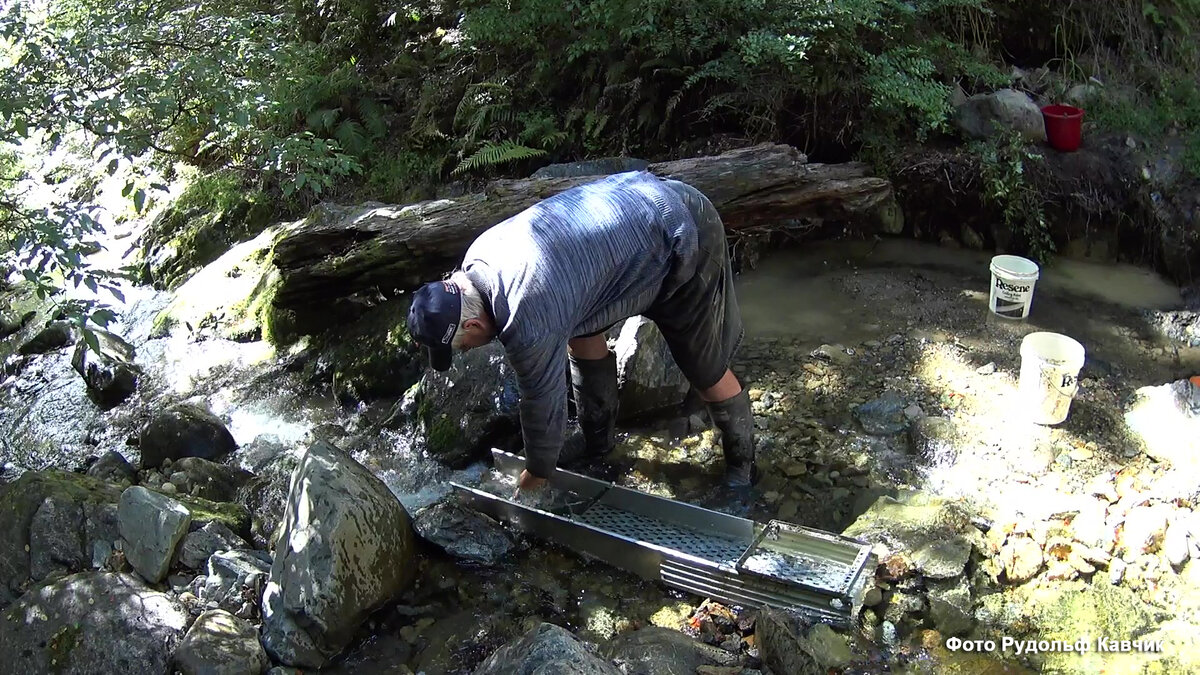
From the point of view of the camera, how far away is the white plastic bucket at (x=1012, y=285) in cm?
589

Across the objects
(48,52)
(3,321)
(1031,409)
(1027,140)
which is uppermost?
(48,52)

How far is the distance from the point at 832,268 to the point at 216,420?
4464 mm

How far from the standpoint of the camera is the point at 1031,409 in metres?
4.95

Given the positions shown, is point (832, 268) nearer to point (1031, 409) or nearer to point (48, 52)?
point (1031, 409)

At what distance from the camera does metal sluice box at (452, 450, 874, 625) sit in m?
3.81

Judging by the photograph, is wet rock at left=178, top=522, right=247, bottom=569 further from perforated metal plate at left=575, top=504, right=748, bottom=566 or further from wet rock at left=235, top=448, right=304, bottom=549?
perforated metal plate at left=575, top=504, right=748, bottom=566

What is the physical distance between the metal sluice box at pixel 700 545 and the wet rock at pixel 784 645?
0.51 feet

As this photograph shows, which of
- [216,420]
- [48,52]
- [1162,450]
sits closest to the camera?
[1162,450]

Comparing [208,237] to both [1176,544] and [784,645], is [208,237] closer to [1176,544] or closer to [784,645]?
[784,645]

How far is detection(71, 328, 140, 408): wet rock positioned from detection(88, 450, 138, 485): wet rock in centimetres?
115

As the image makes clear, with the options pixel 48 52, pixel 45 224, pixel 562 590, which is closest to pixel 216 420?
pixel 45 224

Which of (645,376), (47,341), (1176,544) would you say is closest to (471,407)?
(645,376)

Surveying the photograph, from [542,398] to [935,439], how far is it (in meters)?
2.35

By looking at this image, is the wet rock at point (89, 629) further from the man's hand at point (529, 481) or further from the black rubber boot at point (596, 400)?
the black rubber boot at point (596, 400)
